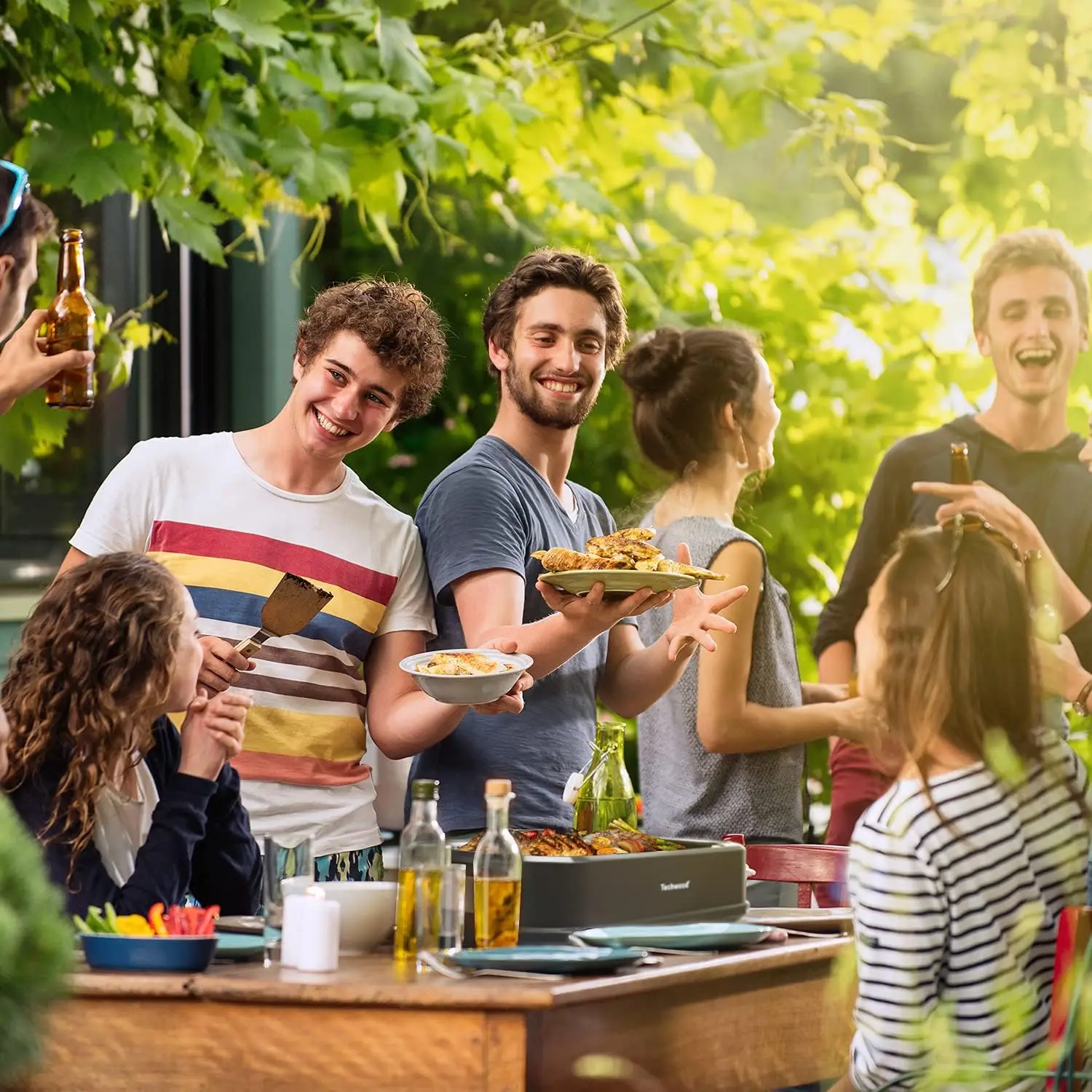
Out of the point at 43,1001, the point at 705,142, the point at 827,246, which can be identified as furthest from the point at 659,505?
the point at 43,1001

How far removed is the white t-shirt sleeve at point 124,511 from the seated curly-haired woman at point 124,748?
21cm

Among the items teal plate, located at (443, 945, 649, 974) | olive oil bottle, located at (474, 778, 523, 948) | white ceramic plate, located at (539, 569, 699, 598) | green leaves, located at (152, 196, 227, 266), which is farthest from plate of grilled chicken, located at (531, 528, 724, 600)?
green leaves, located at (152, 196, 227, 266)

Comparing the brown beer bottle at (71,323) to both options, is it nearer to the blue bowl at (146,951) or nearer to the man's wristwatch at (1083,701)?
the blue bowl at (146,951)

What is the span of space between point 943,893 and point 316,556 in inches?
37.8

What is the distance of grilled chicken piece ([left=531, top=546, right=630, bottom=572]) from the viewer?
187 centimetres

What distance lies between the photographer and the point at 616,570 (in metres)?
1.84

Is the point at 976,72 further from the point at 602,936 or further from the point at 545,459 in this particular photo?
the point at 602,936

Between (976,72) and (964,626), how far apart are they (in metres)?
1.31

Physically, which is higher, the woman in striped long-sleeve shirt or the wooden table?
the woman in striped long-sleeve shirt

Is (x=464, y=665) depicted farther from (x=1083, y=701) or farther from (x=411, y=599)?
(x=1083, y=701)

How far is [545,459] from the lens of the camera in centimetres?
215

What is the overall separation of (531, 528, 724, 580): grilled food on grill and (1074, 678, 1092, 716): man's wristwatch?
0.48 metres

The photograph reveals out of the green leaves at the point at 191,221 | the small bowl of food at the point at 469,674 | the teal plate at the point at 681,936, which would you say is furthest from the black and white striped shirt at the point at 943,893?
the green leaves at the point at 191,221

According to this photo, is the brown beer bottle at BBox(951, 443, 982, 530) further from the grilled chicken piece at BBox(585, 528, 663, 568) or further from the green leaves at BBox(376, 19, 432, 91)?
the green leaves at BBox(376, 19, 432, 91)
